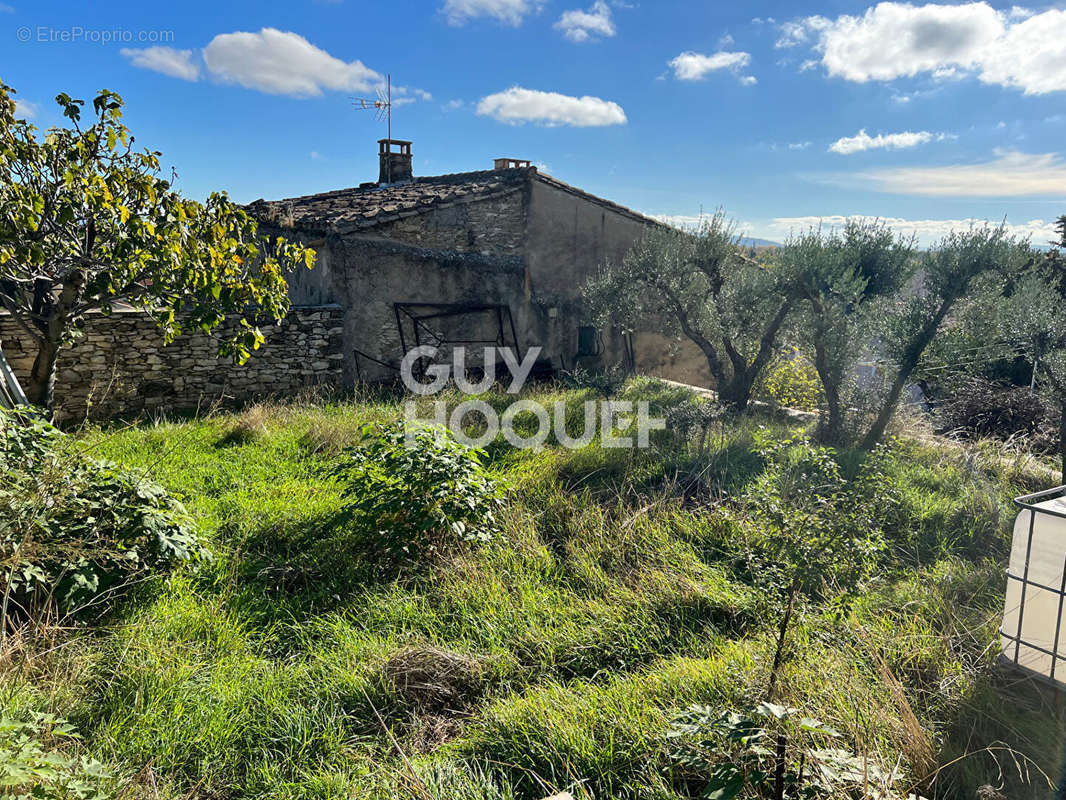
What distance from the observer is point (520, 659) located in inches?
142

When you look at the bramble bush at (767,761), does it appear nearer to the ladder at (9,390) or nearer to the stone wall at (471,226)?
the ladder at (9,390)

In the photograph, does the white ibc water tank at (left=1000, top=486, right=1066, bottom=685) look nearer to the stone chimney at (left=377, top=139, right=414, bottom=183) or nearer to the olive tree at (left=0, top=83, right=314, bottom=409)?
the olive tree at (left=0, top=83, right=314, bottom=409)

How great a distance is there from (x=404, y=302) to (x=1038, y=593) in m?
10.2

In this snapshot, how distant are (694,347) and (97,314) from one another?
39.6ft

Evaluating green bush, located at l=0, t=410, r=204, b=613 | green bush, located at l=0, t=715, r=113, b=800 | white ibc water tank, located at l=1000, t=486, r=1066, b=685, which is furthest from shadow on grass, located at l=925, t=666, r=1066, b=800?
green bush, located at l=0, t=410, r=204, b=613

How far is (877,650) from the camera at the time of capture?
3.43m

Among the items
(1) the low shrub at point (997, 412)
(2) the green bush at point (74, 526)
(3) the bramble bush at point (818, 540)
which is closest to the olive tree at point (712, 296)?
(1) the low shrub at point (997, 412)

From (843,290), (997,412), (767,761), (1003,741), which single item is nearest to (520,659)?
(767,761)

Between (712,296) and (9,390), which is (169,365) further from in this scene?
(712,296)

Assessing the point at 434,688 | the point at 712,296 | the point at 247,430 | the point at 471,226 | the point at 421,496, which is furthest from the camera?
the point at 471,226

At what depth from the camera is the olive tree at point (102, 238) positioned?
4938 millimetres

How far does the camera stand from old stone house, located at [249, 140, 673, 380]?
10.9 meters

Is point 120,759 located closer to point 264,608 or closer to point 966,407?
point 264,608

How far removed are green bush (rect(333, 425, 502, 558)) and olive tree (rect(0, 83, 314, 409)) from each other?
1.79m
